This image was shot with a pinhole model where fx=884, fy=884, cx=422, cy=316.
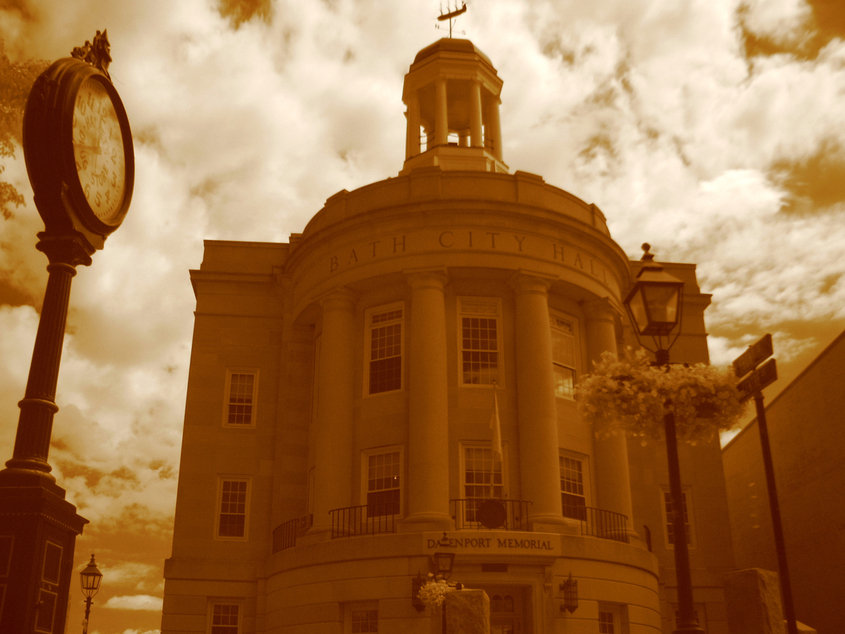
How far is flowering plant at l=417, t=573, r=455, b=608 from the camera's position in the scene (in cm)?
2070

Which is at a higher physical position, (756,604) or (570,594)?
(570,594)

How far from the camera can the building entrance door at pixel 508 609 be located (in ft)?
78.8

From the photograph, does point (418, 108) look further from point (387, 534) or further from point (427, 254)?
point (387, 534)

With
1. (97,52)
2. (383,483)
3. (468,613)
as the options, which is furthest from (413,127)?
(97,52)

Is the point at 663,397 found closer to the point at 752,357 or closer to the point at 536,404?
the point at 752,357

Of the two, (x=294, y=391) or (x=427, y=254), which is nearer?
(x=427, y=254)

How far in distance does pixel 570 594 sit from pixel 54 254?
18496 mm

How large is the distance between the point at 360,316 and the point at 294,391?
13.9ft

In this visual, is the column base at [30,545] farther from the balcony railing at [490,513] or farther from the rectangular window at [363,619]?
the balcony railing at [490,513]

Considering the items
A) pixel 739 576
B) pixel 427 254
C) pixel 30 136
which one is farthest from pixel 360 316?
pixel 30 136

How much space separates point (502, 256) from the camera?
27.6 m

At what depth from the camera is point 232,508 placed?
30.5 meters

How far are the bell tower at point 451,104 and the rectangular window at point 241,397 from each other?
10285 mm

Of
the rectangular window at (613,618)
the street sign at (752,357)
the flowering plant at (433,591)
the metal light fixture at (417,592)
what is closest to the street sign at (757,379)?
the street sign at (752,357)
